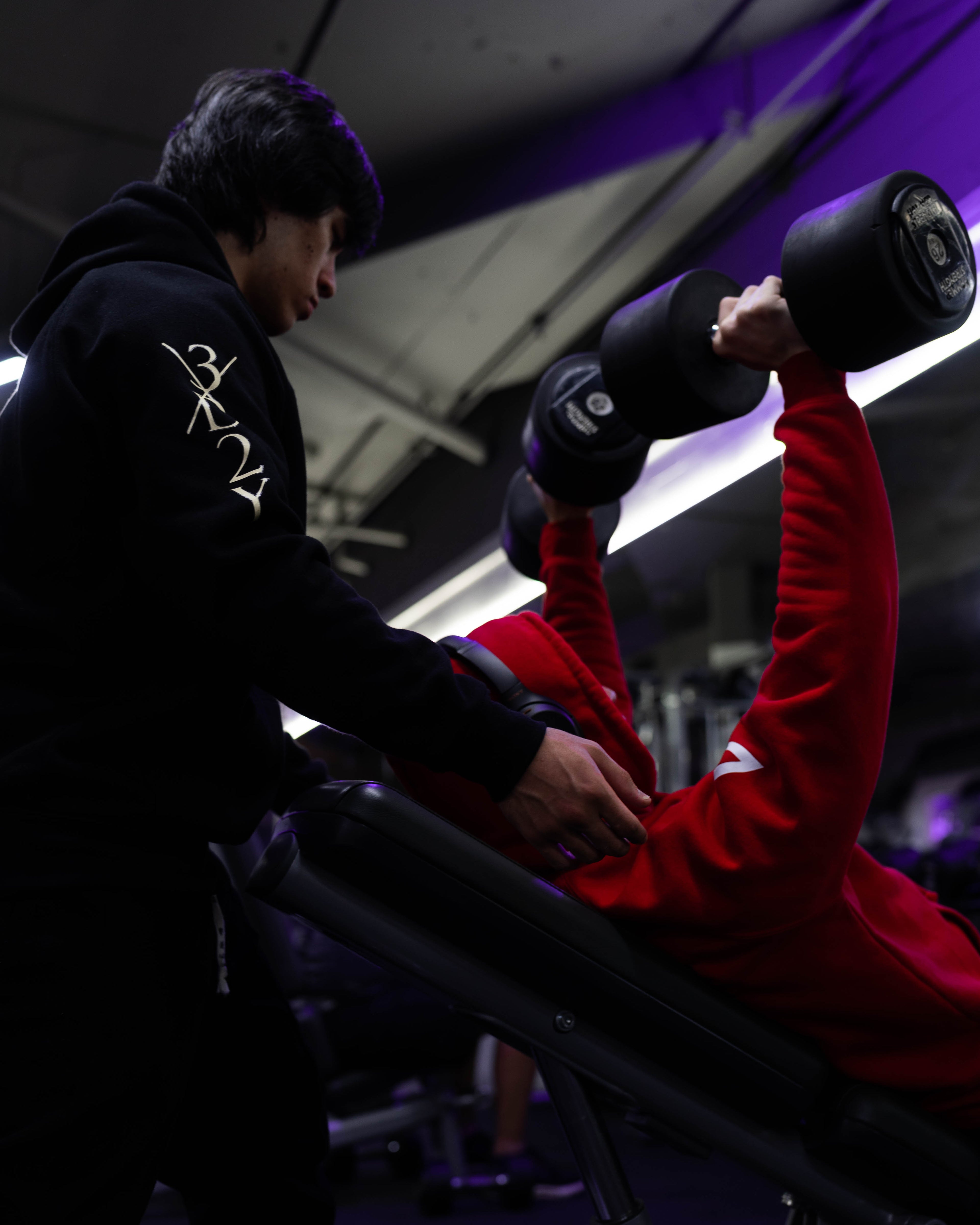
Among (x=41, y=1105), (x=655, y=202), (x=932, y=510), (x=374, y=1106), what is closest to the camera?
(x=41, y=1105)

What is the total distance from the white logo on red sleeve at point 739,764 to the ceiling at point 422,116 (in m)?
2.39

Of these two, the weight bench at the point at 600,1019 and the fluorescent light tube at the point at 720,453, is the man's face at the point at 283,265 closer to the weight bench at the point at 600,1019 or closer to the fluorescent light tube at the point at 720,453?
the weight bench at the point at 600,1019

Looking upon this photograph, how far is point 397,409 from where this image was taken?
426 centimetres

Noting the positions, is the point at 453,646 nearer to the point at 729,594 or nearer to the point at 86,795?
the point at 86,795

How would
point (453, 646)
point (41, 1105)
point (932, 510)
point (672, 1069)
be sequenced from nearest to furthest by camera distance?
point (41, 1105), point (672, 1069), point (453, 646), point (932, 510)

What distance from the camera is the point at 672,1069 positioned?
2.57 ft

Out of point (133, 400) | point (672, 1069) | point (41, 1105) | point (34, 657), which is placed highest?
point (133, 400)

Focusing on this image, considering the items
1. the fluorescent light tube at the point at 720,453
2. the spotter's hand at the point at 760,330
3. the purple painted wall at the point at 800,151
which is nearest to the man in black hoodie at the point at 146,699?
the spotter's hand at the point at 760,330

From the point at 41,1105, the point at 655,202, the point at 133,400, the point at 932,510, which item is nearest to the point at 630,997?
the point at 41,1105

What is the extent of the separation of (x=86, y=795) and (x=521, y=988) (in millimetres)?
367

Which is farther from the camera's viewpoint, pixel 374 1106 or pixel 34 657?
pixel 374 1106

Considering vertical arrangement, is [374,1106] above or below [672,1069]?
below

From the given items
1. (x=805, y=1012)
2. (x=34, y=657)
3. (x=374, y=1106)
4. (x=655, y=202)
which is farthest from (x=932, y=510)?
(x=34, y=657)

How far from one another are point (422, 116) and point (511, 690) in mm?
2568
